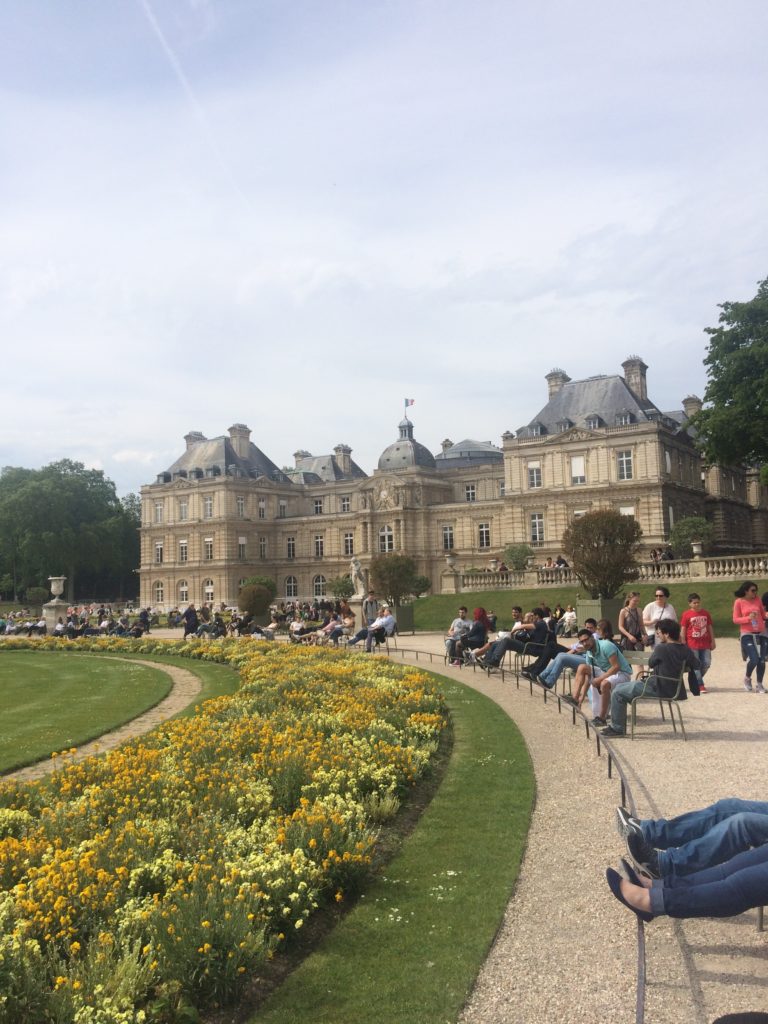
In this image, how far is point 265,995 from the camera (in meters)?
4.65

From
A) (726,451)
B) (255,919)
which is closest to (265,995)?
(255,919)

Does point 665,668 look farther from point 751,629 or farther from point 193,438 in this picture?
point 193,438

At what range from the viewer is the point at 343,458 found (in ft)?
273

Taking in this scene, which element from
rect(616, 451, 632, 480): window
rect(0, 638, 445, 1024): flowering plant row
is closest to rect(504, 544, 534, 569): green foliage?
rect(616, 451, 632, 480): window

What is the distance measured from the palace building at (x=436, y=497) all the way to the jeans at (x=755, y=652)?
39132 mm

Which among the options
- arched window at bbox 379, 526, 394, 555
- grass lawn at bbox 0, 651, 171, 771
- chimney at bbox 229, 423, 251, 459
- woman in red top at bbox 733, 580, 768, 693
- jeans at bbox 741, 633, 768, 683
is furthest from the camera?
chimney at bbox 229, 423, 251, 459

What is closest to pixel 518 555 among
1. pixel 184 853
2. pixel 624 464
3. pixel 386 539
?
pixel 624 464

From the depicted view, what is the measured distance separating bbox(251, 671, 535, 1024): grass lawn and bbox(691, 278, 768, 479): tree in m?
28.0

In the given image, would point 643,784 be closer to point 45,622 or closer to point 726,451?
point 726,451

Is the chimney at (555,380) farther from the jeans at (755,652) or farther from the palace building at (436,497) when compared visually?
the jeans at (755,652)

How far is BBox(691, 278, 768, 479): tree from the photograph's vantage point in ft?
108

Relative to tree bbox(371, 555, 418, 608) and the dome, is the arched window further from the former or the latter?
tree bbox(371, 555, 418, 608)

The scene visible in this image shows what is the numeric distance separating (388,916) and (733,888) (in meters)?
2.20

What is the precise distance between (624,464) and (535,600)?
19.8m
